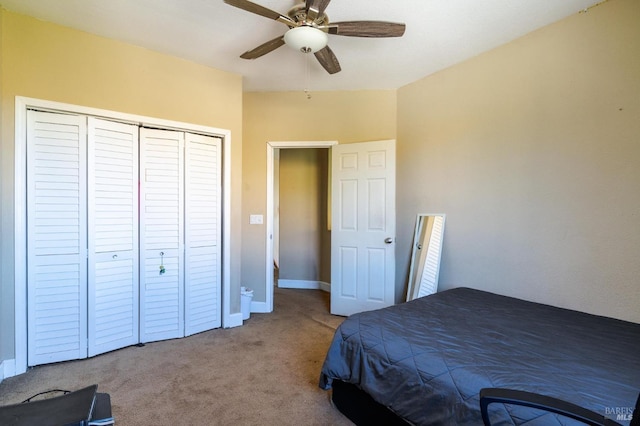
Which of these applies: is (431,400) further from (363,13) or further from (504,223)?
(363,13)

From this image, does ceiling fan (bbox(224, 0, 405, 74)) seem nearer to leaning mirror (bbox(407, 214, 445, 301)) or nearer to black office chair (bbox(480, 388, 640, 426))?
leaning mirror (bbox(407, 214, 445, 301))

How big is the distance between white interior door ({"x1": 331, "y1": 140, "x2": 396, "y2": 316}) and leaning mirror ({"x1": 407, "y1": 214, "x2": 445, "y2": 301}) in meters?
0.27

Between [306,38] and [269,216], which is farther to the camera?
[269,216]

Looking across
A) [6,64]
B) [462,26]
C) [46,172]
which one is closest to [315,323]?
[46,172]

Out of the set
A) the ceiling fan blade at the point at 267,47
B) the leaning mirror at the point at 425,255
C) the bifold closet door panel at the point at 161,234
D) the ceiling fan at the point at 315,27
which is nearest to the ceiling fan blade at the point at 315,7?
the ceiling fan at the point at 315,27

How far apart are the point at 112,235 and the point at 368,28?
102 inches

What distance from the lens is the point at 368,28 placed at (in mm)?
1988

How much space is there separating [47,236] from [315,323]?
254 centimetres

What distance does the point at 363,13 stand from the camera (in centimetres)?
222

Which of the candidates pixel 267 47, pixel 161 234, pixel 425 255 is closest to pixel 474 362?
pixel 425 255

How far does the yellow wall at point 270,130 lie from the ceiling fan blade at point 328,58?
3.84ft

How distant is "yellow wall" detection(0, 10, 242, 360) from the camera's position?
7.39 feet

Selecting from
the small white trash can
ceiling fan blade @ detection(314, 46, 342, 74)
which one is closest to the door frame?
the small white trash can

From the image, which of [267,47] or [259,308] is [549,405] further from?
[259,308]
